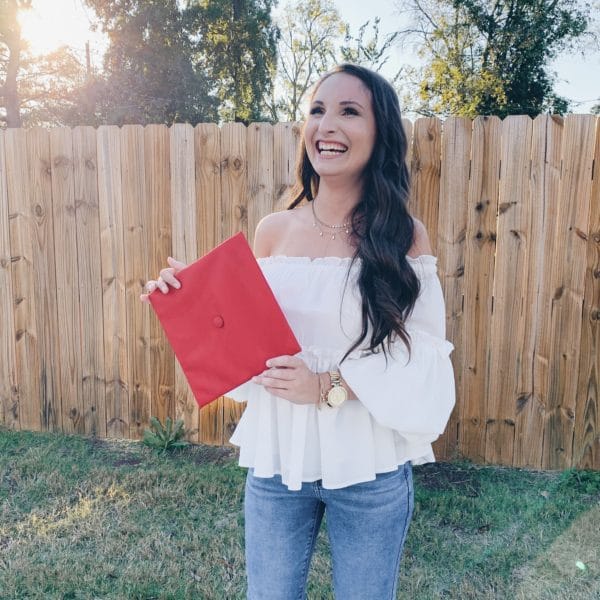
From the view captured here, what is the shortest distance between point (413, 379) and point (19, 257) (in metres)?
3.51

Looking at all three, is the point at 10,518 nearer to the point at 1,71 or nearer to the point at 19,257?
the point at 19,257

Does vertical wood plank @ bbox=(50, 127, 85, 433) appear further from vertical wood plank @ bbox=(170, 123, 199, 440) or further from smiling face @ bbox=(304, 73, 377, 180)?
smiling face @ bbox=(304, 73, 377, 180)

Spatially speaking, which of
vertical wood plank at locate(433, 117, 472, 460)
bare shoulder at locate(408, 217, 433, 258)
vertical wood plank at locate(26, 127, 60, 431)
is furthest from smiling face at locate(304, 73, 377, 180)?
vertical wood plank at locate(26, 127, 60, 431)

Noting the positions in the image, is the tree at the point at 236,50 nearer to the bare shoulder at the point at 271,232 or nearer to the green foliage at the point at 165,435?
the green foliage at the point at 165,435

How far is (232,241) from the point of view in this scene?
1481mm

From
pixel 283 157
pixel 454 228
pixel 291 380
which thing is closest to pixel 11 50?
pixel 283 157

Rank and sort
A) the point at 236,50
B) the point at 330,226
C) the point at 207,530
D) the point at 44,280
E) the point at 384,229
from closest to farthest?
the point at 384,229 < the point at 330,226 < the point at 207,530 < the point at 44,280 < the point at 236,50

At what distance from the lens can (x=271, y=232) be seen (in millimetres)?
1866

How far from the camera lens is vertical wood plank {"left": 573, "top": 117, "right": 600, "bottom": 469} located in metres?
3.26

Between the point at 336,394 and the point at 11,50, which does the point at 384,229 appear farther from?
the point at 11,50

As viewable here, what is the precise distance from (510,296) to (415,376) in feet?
7.06

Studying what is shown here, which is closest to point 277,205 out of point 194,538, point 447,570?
point 194,538

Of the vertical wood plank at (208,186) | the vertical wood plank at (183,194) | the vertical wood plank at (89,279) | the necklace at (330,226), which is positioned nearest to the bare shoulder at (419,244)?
the necklace at (330,226)

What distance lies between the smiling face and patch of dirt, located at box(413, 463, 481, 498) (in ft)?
7.80
